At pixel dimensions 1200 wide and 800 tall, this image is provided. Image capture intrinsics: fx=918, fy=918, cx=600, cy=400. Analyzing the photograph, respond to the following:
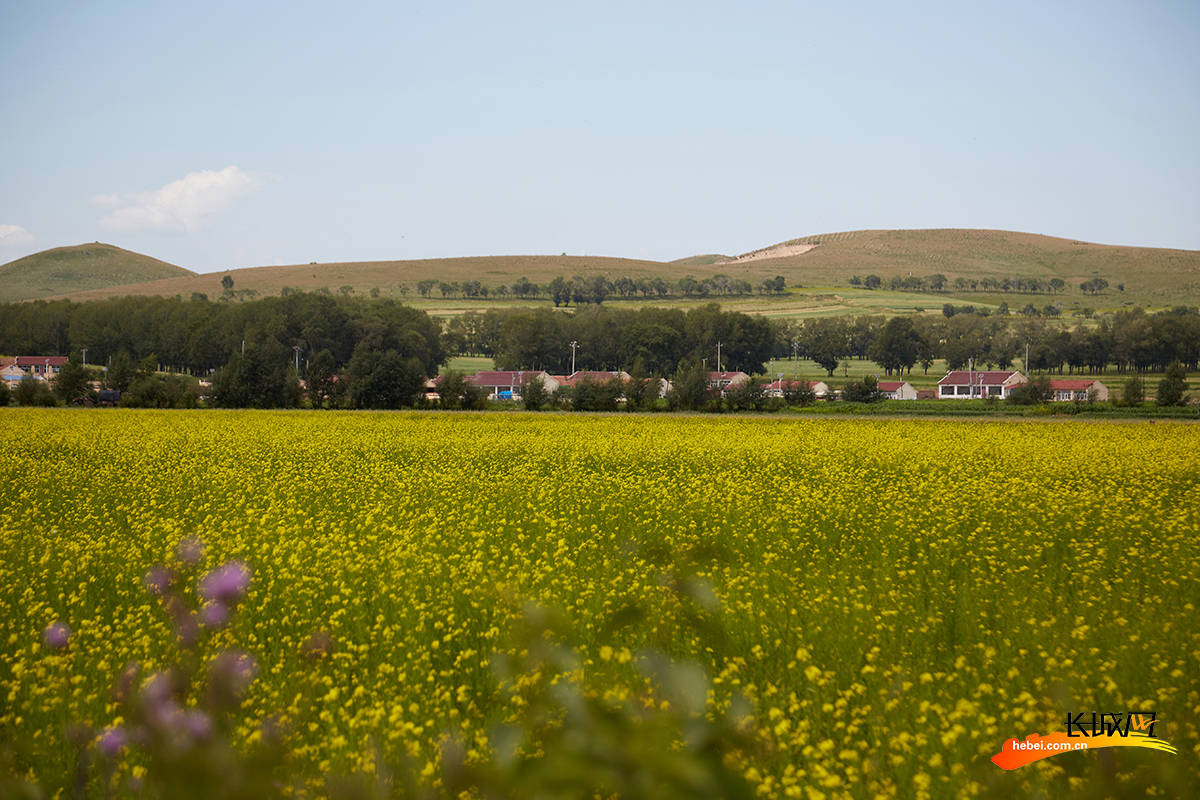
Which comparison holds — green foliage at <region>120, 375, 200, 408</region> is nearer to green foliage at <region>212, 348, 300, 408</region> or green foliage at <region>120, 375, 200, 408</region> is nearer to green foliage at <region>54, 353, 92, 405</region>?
green foliage at <region>212, 348, 300, 408</region>

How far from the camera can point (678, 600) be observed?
2488 millimetres

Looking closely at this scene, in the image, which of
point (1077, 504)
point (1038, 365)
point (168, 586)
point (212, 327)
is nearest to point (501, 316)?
point (212, 327)

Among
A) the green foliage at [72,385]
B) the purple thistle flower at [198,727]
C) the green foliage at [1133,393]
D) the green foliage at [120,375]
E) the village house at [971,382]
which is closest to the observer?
the purple thistle flower at [198,727]

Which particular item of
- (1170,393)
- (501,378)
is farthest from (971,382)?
(501,378)

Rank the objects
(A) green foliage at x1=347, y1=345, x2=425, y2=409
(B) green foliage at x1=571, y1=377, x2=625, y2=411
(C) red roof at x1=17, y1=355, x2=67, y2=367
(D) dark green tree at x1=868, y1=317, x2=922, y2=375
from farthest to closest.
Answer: (D) dark green tree at x1=868, y1=317, x2=922, y2=375 → (C) red roof at x1=17, y1=355, x2=67, y2=367 → (A) green foliage at x1=347, y1=345, x2=425, y2=409 → (B) green foliage at x1=571, y1=377, x2=625, y2=411

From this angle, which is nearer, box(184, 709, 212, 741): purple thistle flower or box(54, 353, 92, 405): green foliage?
box(184, 709, 212, 741): purple thistle flower

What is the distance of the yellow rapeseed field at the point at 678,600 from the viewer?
6238 mm

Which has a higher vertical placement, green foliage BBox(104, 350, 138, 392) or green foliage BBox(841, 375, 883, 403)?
green foliage BBox(104, 350, 138, 392)

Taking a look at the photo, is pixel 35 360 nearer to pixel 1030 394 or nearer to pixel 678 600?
pixel 1030 394

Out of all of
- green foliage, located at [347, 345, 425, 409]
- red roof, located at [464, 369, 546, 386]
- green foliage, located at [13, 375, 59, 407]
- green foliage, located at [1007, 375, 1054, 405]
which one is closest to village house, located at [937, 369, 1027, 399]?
green foliage, located at [1007, 375, 1054, 405]

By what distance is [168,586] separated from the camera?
3.21 metres

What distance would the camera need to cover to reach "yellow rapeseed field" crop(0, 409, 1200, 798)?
6.24 meters

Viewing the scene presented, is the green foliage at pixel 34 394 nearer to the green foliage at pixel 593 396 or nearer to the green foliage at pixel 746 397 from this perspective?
the green foliage at pixel 593 396

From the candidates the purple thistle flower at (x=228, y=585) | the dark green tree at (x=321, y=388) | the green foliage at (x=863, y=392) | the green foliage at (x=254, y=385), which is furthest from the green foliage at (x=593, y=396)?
the purple thistle flower at (x=228, y=585)
